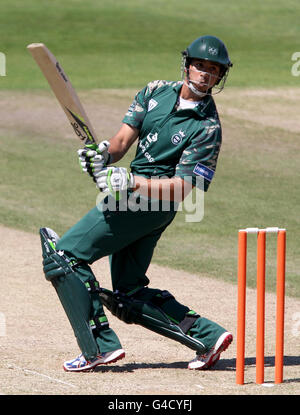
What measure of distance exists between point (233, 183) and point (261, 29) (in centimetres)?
1812

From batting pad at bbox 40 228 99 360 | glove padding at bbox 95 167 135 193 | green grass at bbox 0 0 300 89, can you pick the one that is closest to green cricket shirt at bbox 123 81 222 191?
glove padding at bbox 95 167 135 193

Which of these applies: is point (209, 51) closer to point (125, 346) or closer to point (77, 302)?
point (77, 302)

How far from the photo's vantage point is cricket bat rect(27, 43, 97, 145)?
207 inches

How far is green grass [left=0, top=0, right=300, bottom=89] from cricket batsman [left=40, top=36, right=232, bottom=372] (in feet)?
45.4

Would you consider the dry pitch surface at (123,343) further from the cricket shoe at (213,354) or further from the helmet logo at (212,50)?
the helmet logo at (212,50)

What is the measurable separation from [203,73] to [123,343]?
210cm

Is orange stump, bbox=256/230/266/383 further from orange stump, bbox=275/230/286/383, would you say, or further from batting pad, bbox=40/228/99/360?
batting pad, bbox=40/228/99/360

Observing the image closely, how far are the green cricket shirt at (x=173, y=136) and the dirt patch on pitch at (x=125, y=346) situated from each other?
1.24 meters

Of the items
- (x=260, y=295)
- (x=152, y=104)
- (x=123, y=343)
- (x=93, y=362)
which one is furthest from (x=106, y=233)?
(x=123, y=343)

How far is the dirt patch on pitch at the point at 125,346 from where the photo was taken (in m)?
4.82

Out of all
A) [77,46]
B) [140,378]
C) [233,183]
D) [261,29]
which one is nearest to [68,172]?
[233,183]

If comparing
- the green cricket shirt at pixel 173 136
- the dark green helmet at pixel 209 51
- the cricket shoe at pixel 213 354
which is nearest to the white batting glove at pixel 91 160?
the green cricket shirt at pixel 173 136

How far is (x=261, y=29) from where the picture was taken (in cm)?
2980
